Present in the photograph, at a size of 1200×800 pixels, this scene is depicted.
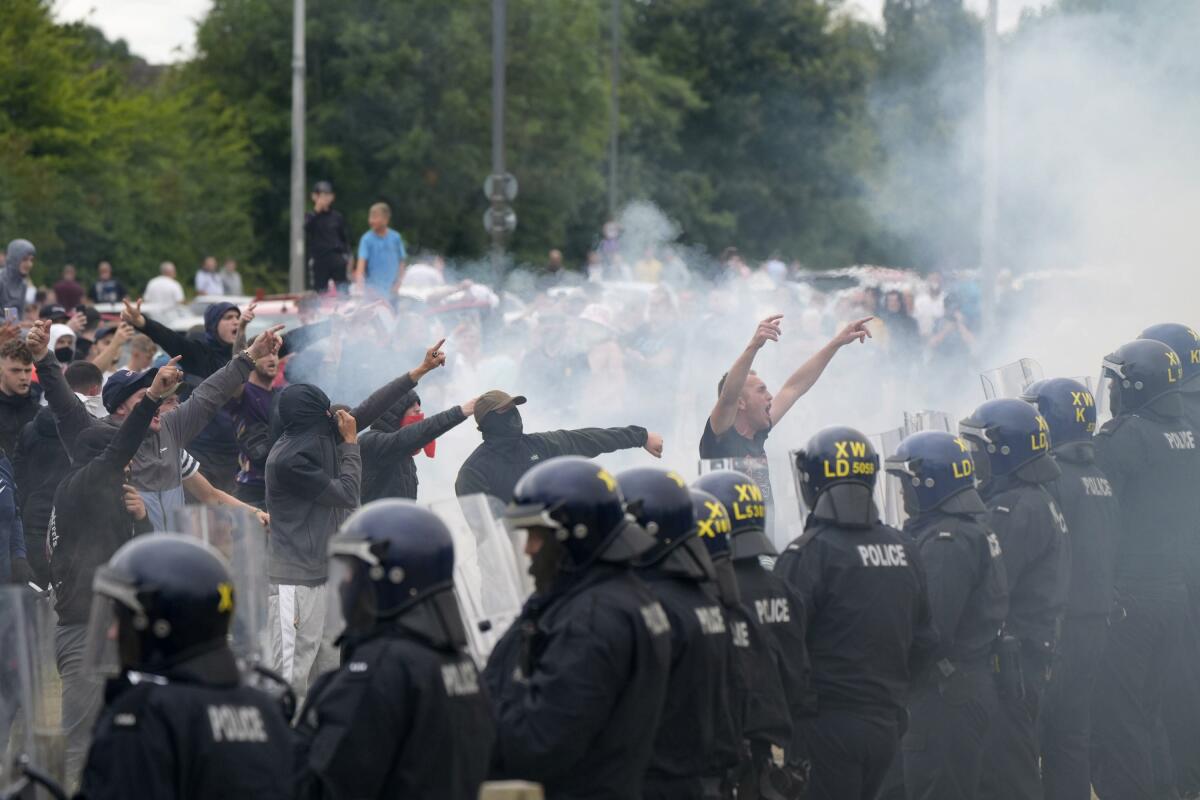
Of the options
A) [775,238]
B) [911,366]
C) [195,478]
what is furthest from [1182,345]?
[775,238]

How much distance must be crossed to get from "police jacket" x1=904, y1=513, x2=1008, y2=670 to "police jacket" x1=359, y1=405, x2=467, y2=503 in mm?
2925

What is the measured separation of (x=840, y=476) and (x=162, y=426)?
371cm

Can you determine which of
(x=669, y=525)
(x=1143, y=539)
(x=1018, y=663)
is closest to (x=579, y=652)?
(x=669, y=525)

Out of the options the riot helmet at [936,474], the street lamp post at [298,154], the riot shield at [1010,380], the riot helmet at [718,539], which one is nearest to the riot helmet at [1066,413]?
the riot helmet at [936,474]

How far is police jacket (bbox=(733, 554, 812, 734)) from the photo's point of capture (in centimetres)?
617

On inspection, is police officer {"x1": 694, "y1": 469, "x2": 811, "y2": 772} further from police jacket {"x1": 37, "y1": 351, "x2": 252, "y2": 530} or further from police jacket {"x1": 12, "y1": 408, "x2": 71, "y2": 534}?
police jacket {"x1": 12, "y1": 408, "x2": 71, "y2": 534}

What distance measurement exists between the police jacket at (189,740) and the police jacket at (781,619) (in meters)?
2.33

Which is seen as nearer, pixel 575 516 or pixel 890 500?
pixel 575 516

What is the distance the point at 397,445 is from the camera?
9.56 meters

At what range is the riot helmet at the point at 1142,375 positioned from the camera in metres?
9.29

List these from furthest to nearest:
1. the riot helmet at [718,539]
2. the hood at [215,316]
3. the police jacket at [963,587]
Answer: the hood at [215,316]
the police jacket at [963,587]
the riot helmet at [718,539]

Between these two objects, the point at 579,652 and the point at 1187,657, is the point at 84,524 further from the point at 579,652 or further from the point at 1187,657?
A: the point at 1187,657

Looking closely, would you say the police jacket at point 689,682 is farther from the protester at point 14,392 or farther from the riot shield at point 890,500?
the protester at point 14,392

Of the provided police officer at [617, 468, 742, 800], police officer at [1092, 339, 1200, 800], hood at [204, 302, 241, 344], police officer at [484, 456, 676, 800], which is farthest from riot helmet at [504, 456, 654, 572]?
hood at [204, 302, 241, 344]
